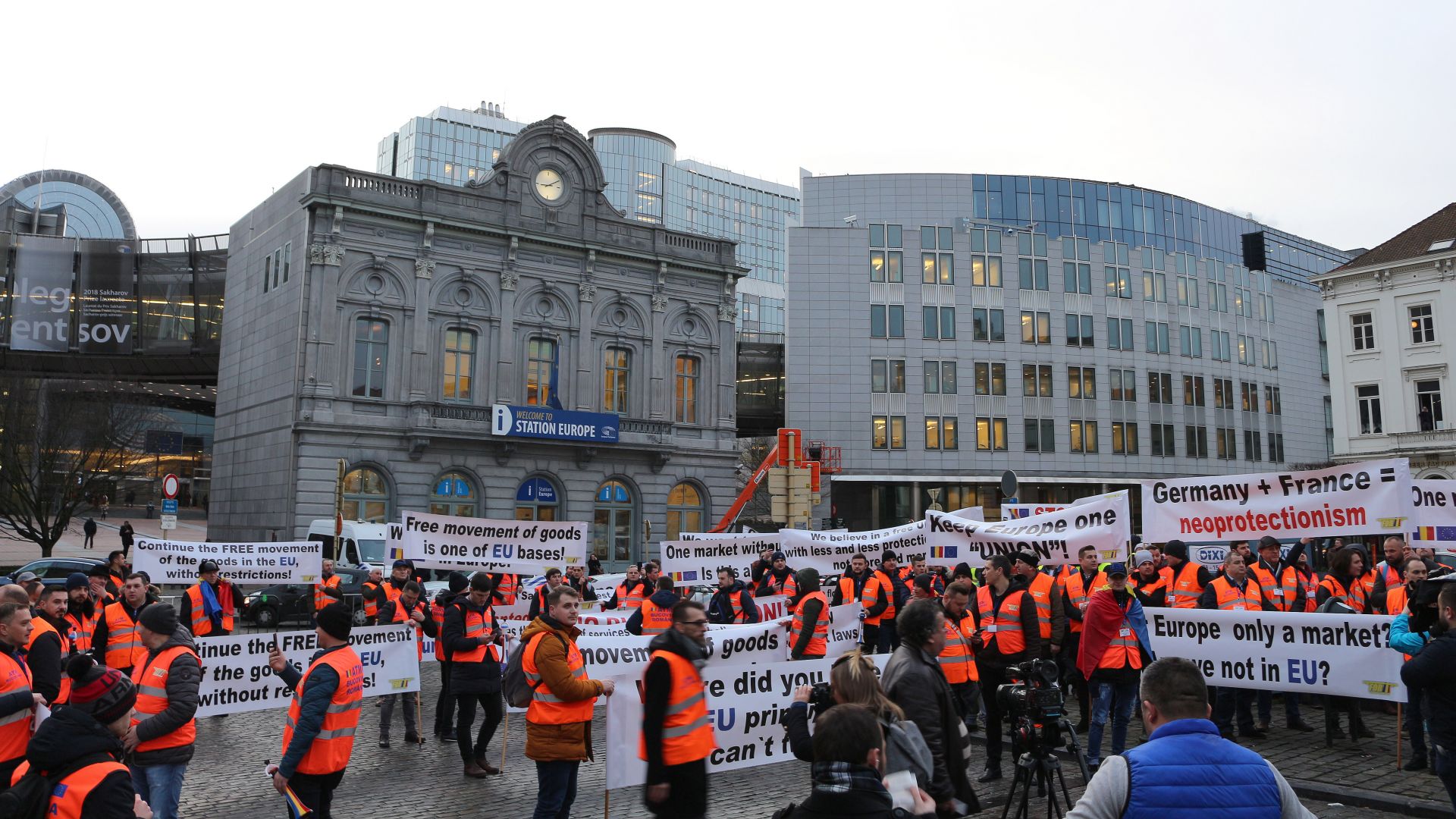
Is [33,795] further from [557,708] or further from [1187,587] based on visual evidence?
[1187,587]

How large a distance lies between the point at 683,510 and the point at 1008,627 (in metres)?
33.4

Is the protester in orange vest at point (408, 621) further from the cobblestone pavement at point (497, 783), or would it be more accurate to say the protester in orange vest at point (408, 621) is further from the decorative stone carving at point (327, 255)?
the decorative stone carving at point (327, 255)

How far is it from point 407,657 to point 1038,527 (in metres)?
8.57

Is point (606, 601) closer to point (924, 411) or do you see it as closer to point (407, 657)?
point (407, 657)

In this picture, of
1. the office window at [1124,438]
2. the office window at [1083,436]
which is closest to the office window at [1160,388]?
the office window at [1124,438]

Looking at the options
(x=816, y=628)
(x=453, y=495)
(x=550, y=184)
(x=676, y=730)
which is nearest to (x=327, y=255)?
(x=550, y=184)

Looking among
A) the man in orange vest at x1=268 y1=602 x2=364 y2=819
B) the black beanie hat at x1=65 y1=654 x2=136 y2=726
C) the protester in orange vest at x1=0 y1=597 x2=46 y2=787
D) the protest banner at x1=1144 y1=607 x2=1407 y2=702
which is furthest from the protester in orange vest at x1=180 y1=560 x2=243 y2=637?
the protest banner at x1=1144 y1=607 x2=1407 y2=702

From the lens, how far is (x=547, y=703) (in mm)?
7422

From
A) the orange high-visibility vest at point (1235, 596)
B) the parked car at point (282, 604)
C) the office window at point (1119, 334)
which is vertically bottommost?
the parked car at point (282, 604)

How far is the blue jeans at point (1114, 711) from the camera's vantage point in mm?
9906

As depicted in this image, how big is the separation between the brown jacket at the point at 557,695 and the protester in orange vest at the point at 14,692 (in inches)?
Answer: 120

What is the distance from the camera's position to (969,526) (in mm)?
14359

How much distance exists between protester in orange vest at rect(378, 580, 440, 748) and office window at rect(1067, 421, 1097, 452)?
47746mm

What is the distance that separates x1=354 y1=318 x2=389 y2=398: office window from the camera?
1460 inches
